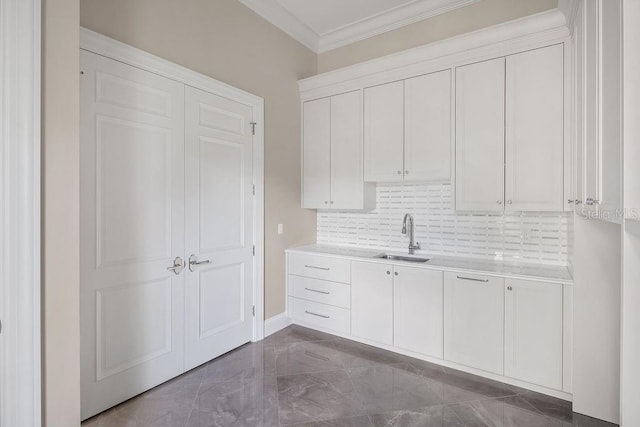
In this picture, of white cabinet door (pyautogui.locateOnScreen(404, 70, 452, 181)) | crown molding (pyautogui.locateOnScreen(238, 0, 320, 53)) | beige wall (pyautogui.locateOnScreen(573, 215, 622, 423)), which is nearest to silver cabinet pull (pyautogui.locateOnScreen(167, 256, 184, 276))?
white cabinet door (pyautogui.locateOnScreen(404, 70, 452, 181))

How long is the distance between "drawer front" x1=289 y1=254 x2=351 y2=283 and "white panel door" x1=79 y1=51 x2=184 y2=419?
123 centimetres

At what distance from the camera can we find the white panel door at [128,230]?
202 cm

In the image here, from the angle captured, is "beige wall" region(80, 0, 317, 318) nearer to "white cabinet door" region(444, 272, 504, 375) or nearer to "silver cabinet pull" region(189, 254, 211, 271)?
"silver cabinet pull" region(189, 254, 211, 271)

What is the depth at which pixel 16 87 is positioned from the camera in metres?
1.25

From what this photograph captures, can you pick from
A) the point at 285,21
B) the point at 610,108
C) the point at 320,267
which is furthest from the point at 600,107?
the point at 285,21

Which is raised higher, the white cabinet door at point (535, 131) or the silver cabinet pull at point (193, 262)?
the white cabinet door at point (535, 131)

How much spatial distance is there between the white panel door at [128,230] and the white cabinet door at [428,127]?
192cm

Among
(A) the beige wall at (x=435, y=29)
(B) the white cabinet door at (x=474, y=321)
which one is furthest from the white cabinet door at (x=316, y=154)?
(B) the white cabinet door at (x=474, y=321)

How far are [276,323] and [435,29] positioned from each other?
10.9 feet

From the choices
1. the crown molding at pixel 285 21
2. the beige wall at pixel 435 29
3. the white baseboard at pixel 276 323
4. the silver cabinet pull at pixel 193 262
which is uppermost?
the crown molding at pixel 285 21

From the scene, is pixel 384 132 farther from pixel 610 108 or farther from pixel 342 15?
pixel 610 108

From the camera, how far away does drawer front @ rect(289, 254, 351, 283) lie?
10.4 feet

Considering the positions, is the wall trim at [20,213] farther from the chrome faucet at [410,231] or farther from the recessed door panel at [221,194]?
the chrome faucet at [410,231]

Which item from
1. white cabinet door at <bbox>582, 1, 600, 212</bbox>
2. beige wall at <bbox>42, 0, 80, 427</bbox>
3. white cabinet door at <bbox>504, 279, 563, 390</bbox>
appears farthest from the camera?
white cabinet door at <bbox>504, 279, 563, 390</bbox>
